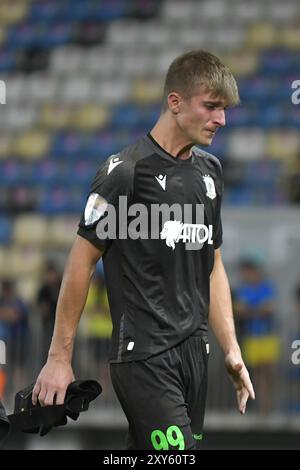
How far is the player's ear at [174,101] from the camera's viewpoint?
4711mm

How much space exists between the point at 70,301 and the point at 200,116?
0.93 metres

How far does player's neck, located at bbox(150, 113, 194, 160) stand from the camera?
473 centimetres

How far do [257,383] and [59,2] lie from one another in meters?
9.25

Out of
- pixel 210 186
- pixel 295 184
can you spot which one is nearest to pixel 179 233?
pixel 210 186

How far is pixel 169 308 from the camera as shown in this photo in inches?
183

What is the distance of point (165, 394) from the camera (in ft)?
14.9

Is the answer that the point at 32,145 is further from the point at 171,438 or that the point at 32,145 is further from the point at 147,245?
the point at 171,438

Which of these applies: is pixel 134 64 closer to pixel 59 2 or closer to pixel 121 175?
pixel 59 2

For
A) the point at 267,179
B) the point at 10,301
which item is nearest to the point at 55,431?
the point at 10,301

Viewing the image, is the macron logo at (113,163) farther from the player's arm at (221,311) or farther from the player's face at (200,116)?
the player's arm at (221,311)

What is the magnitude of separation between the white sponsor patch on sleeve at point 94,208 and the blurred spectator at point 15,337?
18.9ft

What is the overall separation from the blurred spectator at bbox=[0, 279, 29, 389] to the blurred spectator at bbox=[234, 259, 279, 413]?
6.51 feet

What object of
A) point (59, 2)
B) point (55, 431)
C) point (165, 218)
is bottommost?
point (55, 431)

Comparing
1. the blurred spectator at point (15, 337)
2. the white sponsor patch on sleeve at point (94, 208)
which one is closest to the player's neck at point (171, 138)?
the white sponsor patch on sleeve at point (94, 208)
